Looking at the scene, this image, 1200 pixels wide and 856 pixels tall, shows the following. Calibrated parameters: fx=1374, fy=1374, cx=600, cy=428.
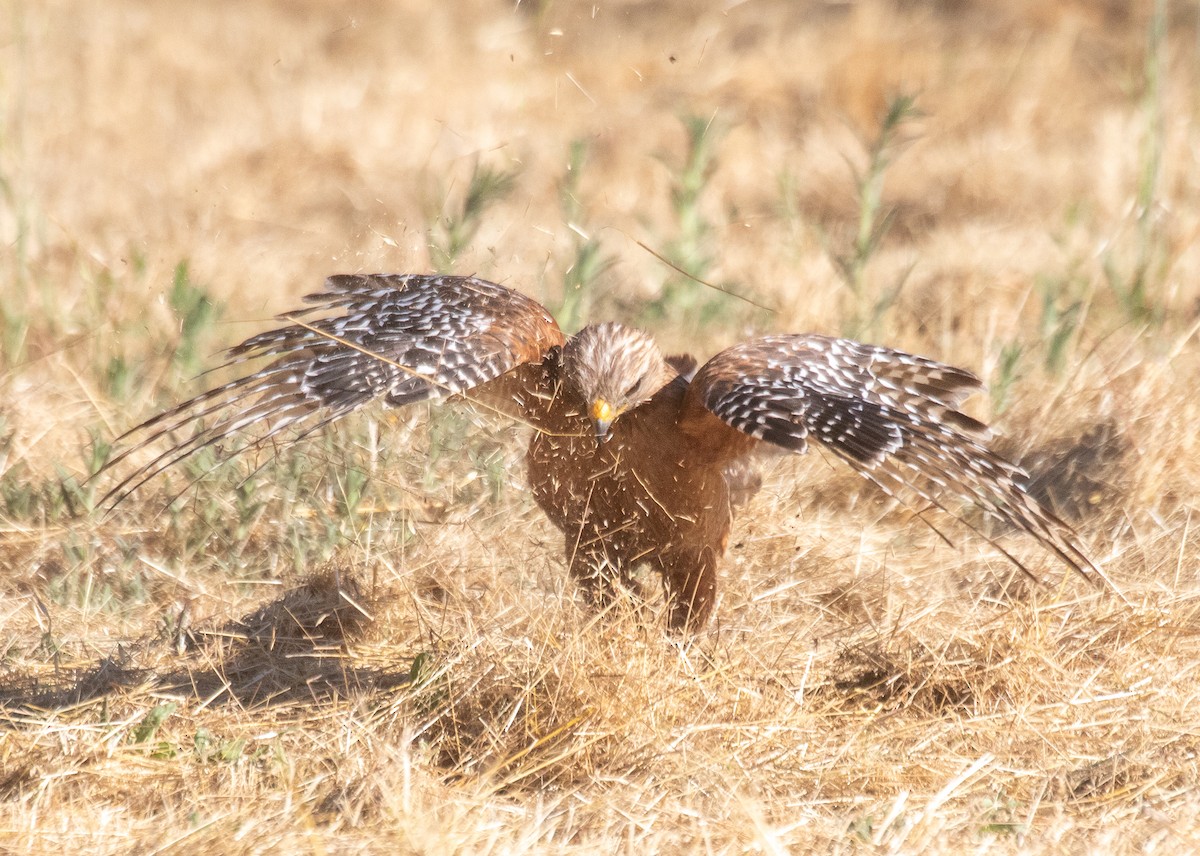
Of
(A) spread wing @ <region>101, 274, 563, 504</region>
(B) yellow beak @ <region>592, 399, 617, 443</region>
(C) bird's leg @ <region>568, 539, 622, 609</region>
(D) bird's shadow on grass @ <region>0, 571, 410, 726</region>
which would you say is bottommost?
(D) bird's shadow on grass @ <region>0, 571, 410, 726</region>

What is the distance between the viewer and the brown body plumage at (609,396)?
3.50 m

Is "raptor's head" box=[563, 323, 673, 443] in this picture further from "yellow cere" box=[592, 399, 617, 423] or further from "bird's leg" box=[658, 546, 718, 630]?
"bird's leg" box=[658, 546, 718, 630]

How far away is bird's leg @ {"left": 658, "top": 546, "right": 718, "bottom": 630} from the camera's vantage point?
4.11 meters

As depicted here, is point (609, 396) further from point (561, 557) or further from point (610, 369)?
point (561, 557)

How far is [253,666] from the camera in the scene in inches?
156

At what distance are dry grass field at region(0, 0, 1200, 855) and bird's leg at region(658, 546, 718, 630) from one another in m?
0.14

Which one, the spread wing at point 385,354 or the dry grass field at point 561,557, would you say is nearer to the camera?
the dry grass field at point 561,557

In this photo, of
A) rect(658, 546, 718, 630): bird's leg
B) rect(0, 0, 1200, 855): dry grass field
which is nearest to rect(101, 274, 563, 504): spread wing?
rect(0, 0, 1200, 855): dry grass field

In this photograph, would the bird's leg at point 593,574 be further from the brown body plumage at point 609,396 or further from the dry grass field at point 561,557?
the dry grass field at point 561,557

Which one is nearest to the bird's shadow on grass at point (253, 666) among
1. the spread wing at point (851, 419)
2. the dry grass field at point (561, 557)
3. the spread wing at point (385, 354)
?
the dry grass field at point (561, 557)

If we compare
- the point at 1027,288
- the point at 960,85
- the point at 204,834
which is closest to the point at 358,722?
the point at 204,834

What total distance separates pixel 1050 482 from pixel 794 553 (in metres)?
1.07

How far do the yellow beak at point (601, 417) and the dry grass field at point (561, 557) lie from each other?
0.48 meters

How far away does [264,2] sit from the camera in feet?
38.9
